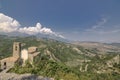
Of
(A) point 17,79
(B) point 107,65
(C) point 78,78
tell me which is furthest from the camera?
(B) point 107,65

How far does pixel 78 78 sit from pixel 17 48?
1786 cm

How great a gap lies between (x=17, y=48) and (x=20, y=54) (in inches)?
65.4

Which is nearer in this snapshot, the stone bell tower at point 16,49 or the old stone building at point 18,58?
the old stone building at point 18,58

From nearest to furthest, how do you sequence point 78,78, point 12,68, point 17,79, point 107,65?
point 17,79 < point 78,78 < point 12,68 < point 107,65

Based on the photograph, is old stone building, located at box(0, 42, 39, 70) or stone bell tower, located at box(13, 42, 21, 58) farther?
stone bell tower, located at box(13, 42, 21, 58)

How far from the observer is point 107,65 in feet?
369

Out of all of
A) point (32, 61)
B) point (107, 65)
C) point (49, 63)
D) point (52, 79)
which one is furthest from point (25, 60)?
point (107, 65)

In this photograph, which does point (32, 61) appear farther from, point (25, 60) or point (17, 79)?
point (17, 79)

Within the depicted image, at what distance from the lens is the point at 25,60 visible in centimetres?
A: 5262

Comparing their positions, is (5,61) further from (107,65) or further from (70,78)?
(107,65)

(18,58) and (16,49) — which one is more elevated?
(16,49)

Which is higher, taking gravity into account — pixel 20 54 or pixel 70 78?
pixel 20 54

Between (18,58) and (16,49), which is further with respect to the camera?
(16,49)

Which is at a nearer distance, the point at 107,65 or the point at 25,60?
the point at 25,60
